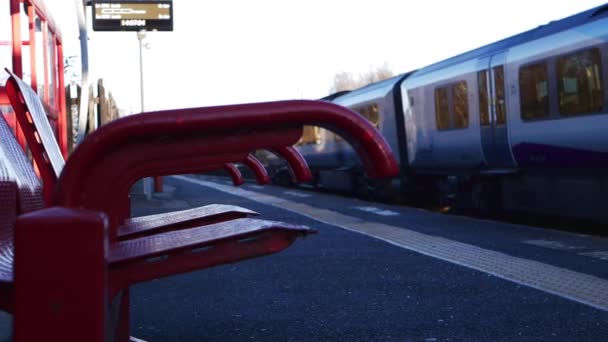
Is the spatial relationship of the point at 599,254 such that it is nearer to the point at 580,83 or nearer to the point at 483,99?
the point at 580,83

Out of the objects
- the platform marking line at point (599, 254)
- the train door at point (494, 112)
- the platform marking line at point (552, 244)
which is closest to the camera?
the platform marking line at point (599, 254)

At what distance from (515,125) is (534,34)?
1295mm

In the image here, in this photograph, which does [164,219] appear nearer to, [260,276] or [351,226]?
[260,276]

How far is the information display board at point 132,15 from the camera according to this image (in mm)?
19266

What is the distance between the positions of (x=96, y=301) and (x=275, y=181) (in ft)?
100

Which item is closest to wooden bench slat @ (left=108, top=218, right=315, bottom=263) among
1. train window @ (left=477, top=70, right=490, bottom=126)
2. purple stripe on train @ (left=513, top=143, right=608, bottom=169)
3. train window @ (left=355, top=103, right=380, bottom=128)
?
purple stripe on train @ (left=513, top=143, right=608, bottom=169)

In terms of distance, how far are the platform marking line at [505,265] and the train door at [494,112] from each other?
2961mm

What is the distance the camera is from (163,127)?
69.1 inches

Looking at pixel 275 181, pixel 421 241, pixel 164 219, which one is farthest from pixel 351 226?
pixel 275 181

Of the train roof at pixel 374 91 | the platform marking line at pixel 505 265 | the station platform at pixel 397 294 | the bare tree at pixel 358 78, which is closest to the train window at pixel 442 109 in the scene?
the train roof at pixel 374 91

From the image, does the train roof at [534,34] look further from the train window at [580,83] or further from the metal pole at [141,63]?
the metal pole at [141,63]

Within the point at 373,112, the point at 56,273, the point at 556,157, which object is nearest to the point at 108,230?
the point at 56,273

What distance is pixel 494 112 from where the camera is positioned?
13.2 meters

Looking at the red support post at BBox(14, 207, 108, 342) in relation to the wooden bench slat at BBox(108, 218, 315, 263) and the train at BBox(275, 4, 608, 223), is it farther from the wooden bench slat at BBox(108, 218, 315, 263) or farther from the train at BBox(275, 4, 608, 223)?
the train at BBox(275, 4, 608, 223)
